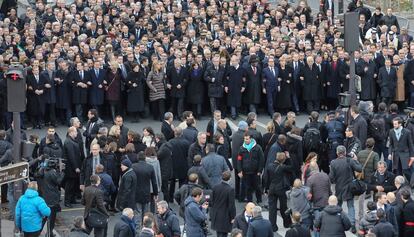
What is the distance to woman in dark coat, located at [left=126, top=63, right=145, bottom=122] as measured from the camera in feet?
104

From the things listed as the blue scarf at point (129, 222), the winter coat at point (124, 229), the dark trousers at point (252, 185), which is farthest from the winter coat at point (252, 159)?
the winter coat at point (124, 229)

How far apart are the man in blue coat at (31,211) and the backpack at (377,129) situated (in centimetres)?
835

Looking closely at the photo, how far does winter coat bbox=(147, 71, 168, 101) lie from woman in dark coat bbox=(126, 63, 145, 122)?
0.22 m

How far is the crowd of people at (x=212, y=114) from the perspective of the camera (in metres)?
22.4

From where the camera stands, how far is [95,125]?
87.7ft

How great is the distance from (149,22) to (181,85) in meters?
4.92

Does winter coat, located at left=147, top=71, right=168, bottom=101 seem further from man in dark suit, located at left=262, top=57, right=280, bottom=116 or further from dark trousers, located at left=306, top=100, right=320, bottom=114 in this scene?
dark trousers, located at left=306, top=100, right=320, bottom=114

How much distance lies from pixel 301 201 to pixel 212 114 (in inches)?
401

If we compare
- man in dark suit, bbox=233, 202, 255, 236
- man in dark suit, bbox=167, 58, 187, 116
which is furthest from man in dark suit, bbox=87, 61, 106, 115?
man in dark suit, bbox=233, 202, 255, 236

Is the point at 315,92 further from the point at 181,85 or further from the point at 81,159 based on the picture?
the point at 81,159

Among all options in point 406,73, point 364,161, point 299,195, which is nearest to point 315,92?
point 406,73

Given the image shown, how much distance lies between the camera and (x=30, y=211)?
71.8 feet

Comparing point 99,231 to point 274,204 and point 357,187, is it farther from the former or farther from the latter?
point 357,187

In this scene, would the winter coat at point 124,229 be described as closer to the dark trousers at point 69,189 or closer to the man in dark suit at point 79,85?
the dark trousers at point 69,189
